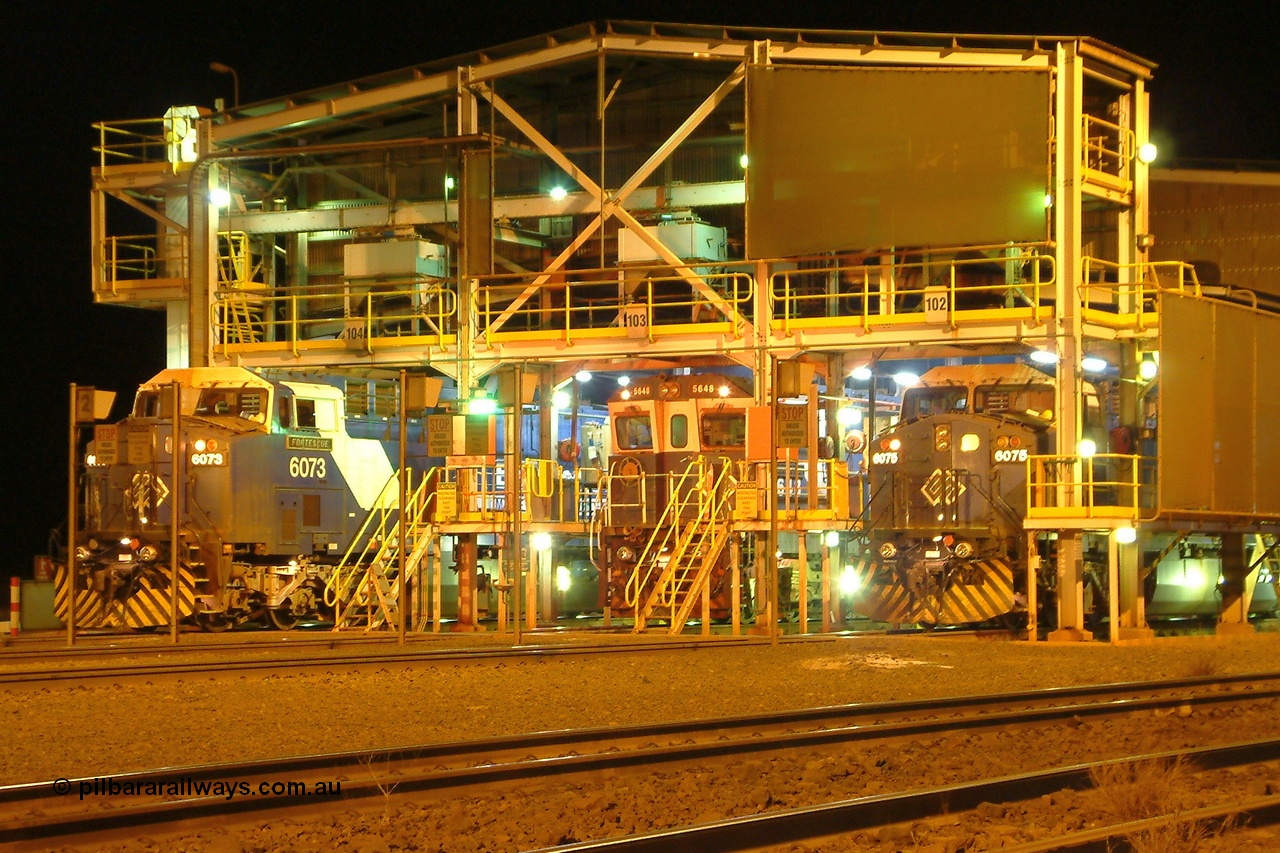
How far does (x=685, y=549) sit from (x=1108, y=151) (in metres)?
8.85

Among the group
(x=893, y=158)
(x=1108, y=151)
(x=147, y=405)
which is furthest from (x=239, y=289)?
(x=1108, y=151)

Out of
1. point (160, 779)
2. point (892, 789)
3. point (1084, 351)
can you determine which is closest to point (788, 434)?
point (1084, 351)

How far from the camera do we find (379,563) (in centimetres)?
2461

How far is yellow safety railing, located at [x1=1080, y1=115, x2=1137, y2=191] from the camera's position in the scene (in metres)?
24.1

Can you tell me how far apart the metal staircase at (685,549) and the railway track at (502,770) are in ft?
32.2

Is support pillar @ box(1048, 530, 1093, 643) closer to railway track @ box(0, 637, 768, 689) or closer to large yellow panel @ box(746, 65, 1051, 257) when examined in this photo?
railway track @ box(0, 637, 768, 689)

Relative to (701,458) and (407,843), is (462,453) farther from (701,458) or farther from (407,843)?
(407,843)

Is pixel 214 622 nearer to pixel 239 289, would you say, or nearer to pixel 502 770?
pixel 239 289

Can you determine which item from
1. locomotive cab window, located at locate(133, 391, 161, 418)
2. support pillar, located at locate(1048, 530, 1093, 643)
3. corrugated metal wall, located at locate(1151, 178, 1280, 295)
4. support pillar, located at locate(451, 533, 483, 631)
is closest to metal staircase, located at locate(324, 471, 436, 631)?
support pillar, located at locate(451, 533, 483, 631)

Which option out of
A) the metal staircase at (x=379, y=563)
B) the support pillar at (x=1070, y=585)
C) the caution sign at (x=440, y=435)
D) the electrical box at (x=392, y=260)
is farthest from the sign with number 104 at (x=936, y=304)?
the electrical box at (x=392, y=260)

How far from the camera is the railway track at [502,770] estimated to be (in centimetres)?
841

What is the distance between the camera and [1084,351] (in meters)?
24.1

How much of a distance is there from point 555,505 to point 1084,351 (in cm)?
924

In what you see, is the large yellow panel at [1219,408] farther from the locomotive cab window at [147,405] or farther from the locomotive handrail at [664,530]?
the locomotive cab window at [147,405]
